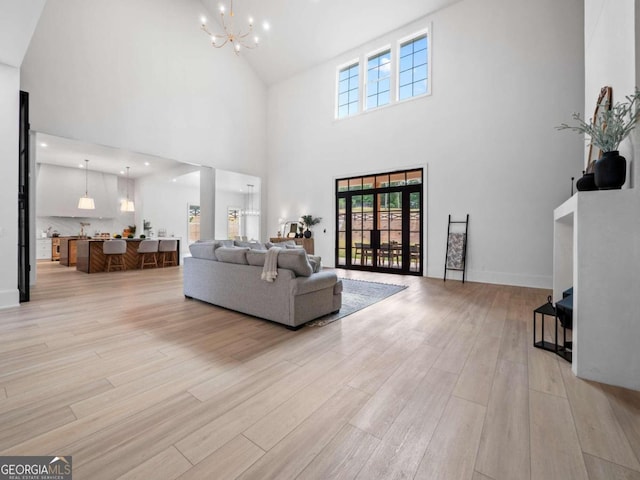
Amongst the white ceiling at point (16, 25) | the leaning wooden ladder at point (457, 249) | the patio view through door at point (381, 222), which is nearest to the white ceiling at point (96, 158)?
the white ceiling at point (16, 25)

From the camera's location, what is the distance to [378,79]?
7457 millimetres

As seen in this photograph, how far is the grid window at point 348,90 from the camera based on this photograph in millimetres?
7916

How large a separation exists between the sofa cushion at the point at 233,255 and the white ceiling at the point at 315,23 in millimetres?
6612

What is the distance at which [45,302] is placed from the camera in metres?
4.09

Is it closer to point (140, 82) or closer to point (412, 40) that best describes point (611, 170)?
point (412, 40)

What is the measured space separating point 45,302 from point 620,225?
6.50 metres

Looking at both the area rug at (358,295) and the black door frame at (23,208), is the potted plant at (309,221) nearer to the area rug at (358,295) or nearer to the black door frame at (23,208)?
the area rug at (358,295)

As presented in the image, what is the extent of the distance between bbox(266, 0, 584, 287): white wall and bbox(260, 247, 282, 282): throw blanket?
4546mm

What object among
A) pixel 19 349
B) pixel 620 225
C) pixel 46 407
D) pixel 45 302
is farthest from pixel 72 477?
pixel 45 302

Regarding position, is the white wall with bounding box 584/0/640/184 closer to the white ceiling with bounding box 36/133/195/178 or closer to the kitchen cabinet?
the white ceiling with bounding box 36/133/195/178

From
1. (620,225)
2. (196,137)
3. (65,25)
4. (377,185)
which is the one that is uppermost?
(65,25)

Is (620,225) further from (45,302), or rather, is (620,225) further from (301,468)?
(45,302)

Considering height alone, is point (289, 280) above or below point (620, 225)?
below

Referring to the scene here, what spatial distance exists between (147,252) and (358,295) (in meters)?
6.38
